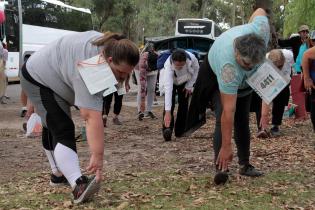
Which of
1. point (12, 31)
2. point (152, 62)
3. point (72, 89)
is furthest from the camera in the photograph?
point (12, 31)

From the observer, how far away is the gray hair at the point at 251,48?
14.8 ft

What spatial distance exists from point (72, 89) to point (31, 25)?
18.9 metres

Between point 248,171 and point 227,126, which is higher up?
point 227,126

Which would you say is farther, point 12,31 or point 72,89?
point 12,31

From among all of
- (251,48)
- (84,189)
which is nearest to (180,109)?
(251,48)

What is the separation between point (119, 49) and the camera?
4059mm

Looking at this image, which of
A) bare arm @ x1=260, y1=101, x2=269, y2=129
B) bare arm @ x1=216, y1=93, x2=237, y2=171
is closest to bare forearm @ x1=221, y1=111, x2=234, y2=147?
bare arm @ x1=216, y1=93, x2=237, y2=171

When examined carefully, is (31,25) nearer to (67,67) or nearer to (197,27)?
(197,27)

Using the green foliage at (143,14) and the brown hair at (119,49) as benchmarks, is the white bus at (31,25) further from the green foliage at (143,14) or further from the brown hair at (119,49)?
the brown hair at (119,49)

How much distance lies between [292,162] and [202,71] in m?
1.83

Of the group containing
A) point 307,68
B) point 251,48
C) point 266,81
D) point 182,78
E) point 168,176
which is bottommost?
point 168,176

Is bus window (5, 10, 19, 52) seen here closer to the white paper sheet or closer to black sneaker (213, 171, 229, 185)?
black sneaker (213, 171, 229, 185)

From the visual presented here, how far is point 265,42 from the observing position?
15.6ft

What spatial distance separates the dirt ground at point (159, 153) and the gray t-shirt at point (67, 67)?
129 cm
